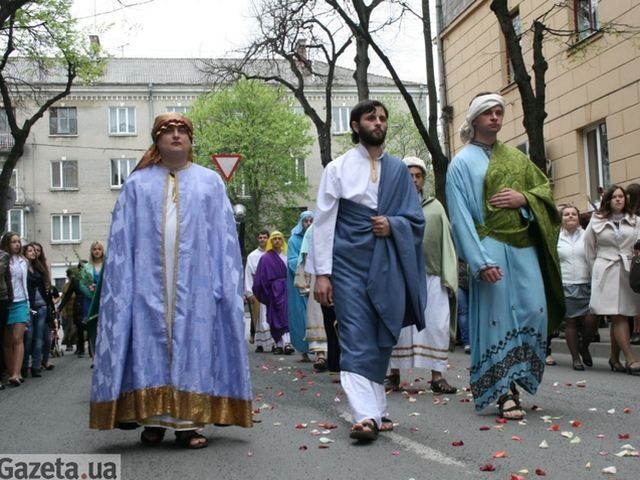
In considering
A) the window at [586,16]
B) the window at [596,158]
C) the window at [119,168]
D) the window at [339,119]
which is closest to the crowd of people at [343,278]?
the window at [596,158]

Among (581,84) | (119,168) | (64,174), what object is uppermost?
(119,168)

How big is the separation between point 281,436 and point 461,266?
27.1ft

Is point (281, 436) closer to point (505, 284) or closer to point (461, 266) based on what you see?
point (505, 284)

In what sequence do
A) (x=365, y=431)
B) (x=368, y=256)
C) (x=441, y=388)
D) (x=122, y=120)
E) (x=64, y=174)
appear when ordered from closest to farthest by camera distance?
(x=365, y=431) → (x=368, y=256) → (x=441, y=388) → (x=64, y=174) → (x=122, y=120)

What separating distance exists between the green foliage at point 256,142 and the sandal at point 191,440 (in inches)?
1796

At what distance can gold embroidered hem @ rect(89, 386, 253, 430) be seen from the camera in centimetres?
593

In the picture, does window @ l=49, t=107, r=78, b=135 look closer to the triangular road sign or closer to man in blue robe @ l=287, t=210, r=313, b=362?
the triangular road sign

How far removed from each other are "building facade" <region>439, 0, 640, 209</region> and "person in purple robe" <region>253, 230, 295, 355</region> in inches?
209

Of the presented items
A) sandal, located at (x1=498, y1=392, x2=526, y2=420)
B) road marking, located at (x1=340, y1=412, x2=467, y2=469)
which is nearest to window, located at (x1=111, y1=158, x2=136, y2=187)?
sandal, located at (x1=498, y1=392, x2=526, y2=420)

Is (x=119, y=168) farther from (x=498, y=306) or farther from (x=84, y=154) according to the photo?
(x=498, y=306)

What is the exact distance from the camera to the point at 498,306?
6.96m

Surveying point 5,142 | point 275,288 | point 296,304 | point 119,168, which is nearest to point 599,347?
point 296,304

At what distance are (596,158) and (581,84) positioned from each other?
4.89ft

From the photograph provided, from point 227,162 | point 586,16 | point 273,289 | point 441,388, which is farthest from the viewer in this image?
point 227,162
